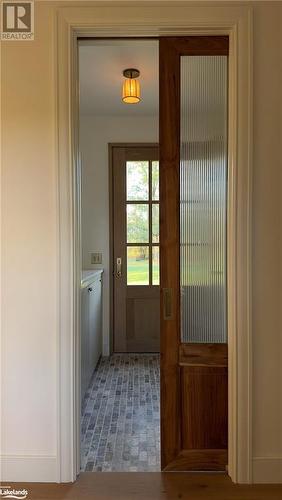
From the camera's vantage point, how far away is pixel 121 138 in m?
3.69

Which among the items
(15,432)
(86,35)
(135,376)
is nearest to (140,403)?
(135,376)

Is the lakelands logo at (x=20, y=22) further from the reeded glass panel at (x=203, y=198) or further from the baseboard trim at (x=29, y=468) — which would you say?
the baseboard trim at (x=29, y=468)

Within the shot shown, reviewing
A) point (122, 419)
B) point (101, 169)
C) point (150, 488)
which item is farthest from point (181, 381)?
point (101, 169)

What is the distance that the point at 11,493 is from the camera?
1.63m

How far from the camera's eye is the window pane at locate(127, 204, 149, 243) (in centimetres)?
371

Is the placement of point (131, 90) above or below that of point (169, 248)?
above

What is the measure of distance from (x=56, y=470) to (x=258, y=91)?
221 cm

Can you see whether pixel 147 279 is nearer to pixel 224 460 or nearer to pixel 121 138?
pixel 121 138

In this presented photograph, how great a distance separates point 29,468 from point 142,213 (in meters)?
2.61

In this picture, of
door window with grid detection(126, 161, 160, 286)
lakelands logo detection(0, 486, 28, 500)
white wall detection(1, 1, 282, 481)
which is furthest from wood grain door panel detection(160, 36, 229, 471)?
door window with grid detection(126, 161, 160, 286)

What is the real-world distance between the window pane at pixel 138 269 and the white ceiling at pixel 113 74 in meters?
1.56

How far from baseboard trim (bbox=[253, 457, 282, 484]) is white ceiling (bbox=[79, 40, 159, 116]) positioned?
2299 mm

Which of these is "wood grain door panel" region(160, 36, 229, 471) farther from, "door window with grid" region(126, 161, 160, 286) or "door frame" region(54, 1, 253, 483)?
"door window with grid" region(126, 161, 160, 286)

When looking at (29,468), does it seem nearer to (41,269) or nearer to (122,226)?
(41,269)
